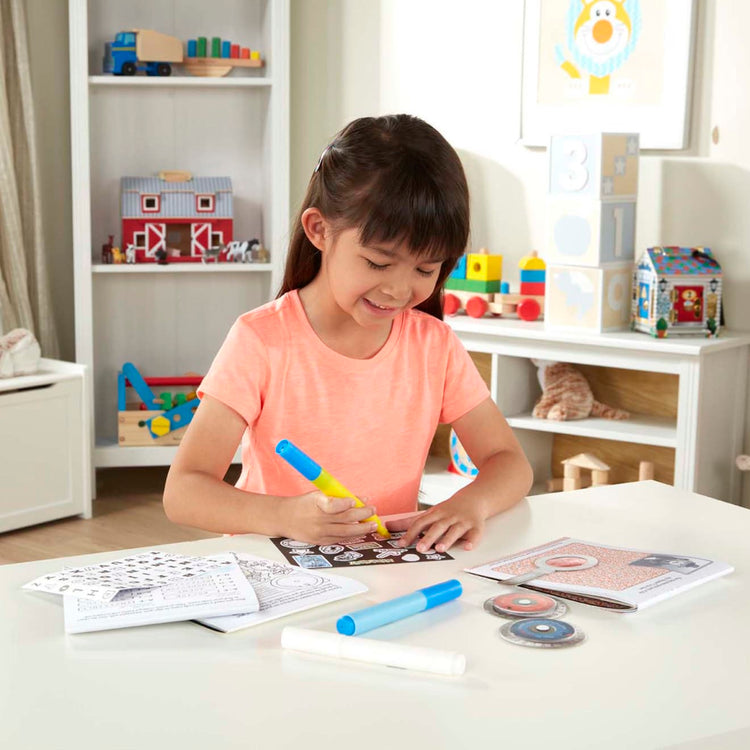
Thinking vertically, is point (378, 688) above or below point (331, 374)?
below

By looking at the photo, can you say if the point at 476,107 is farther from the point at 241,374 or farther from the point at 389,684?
the point at 389,684

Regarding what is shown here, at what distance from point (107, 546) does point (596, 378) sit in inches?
54.3

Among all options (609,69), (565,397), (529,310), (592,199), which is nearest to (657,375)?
(565,397)

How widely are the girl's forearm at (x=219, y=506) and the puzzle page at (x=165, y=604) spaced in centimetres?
18

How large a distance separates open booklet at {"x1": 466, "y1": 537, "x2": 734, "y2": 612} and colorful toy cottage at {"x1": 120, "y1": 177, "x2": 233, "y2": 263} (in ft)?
8.20

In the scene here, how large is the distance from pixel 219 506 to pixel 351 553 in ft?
0.63

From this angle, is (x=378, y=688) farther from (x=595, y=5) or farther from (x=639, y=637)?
(x=595, y=5)

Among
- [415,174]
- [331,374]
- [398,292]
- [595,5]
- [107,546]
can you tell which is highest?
[595,5]

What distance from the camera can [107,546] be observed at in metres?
2.98

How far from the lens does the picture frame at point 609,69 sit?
2711 millimetres

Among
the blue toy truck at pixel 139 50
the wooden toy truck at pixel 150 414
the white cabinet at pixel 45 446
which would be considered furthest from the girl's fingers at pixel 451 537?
the blue toy truck at pixel 139 50

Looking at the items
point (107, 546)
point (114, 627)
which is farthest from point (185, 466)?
point (107, 546)

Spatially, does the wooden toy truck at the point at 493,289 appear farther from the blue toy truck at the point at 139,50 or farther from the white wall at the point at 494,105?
the blue toy truck at the point at 139,50

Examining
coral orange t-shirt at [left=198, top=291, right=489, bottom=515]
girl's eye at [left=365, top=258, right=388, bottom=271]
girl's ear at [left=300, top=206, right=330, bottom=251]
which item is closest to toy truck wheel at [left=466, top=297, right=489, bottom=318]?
coral orange t-shirt at [left=198, top=291, right=489, bottom=515]
